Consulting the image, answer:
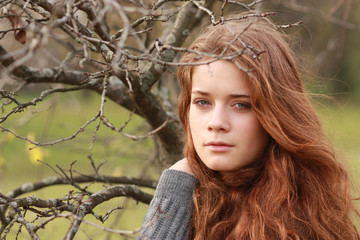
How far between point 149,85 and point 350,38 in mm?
14256

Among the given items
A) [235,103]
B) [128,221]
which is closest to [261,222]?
[235,103]

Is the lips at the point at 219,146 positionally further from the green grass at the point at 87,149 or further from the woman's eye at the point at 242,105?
the green grass at the point at 87,149

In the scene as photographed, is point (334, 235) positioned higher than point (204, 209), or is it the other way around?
point (204, 209)

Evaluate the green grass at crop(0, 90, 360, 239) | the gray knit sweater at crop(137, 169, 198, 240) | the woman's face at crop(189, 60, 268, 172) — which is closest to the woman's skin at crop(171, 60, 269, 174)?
the woman's face at crop(189, 60, 268, 172)

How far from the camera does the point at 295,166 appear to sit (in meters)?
1.95

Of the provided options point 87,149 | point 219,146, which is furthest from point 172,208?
point 87,149

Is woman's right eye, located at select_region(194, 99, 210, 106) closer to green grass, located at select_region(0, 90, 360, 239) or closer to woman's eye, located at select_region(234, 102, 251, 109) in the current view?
woman's eye, located at select_region(234, 102, 251, 109)

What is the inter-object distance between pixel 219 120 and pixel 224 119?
0.06ft

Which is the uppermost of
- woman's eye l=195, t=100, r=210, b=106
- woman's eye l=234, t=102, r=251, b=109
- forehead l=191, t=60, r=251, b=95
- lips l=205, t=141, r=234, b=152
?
forehead l=191, t=60, r=251, b=95

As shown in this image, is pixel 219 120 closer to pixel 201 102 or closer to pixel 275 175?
pixel 201 102

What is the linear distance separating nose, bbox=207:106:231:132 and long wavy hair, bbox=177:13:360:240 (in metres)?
0.11

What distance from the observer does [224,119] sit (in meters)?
1.78

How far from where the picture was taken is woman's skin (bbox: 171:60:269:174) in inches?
69.9

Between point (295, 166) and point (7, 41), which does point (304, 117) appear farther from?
point (7, 41)
